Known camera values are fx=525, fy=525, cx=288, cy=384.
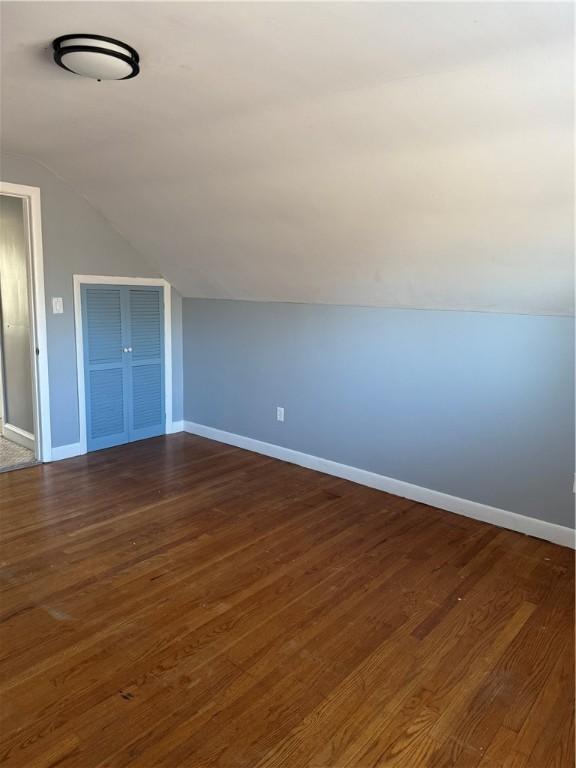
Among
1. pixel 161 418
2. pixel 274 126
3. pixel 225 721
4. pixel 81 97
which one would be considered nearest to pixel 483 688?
pixel 225 721

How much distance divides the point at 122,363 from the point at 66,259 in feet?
3.11

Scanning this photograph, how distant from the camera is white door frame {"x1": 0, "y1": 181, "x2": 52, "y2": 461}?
3.74m

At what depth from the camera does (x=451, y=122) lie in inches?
83.2

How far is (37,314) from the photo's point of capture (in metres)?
3.87

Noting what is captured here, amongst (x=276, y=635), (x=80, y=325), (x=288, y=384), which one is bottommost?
(x=276, y=635)

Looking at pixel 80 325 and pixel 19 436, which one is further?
pixel 19 436

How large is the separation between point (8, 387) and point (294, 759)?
411 cm

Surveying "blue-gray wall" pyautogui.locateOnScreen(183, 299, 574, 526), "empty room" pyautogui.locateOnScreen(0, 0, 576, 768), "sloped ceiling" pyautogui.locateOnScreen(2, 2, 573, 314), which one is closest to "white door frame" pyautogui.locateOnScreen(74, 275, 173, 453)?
"empty room" pyautogui.locateOnScreen(0, 0, 576, 768)

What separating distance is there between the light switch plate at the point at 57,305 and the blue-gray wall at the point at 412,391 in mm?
1167

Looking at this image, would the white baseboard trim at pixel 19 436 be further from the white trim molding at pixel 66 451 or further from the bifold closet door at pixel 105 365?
the bifold closet door at pixel 105 365

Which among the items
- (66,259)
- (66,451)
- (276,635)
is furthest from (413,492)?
(66,259)

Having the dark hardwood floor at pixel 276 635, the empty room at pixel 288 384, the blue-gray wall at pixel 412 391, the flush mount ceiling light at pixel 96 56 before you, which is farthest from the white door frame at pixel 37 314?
the flush mount ceiling light at pixel 96 56

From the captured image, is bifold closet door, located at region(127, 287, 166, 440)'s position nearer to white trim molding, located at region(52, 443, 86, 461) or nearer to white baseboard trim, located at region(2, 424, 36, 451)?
white trim molding, located at region(52, 443, 86, 461)

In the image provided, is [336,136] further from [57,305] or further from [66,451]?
[66,451]
